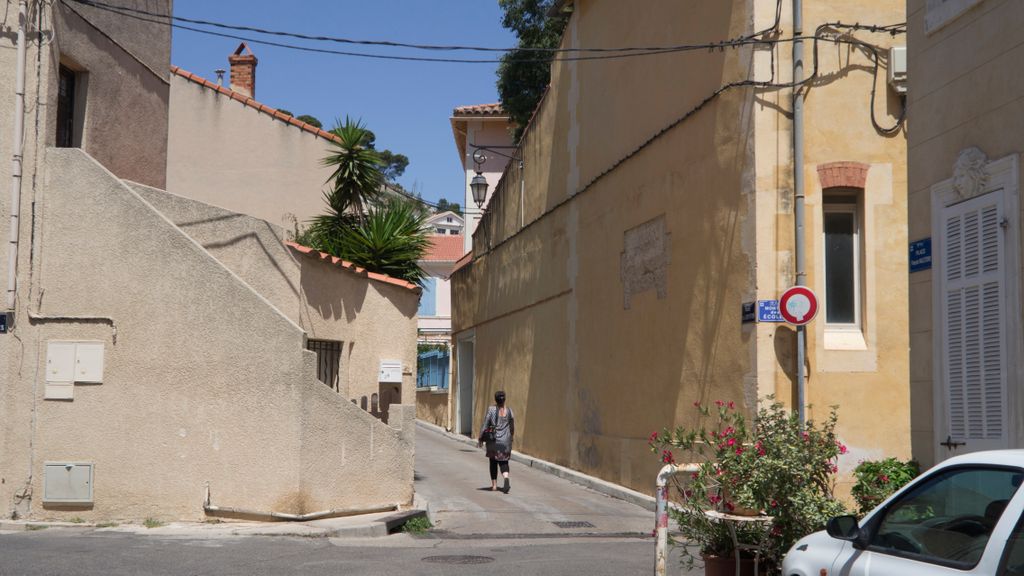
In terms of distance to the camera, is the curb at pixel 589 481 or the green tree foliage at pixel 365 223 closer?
the curb at pixel 589 481

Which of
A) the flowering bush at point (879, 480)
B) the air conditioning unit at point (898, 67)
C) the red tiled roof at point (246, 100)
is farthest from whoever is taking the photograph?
the red tiled roof at point (246, 100)

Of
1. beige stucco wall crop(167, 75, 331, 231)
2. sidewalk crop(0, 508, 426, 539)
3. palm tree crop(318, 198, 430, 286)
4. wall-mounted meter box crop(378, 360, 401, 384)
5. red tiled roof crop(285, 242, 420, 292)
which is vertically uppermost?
beige stucco wall crop(167, 75, 331, 231)

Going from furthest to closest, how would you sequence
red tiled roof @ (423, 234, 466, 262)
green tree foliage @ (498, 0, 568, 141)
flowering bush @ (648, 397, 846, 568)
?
red tiled roof @ (423, 234, 466, 262) → green tree foliage @ (498, 0, 568, 141) → flowering bush @ (648, 397, 846, 568)

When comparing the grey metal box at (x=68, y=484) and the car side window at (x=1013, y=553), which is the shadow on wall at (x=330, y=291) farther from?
the car side window at (x=1013, y=553)

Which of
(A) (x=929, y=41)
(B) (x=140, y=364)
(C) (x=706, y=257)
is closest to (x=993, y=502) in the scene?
(A) (x=929, y=41)

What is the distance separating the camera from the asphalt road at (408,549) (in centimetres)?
955

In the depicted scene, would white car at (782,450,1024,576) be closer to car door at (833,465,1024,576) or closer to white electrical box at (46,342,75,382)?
car door at (833,465,1024,576)

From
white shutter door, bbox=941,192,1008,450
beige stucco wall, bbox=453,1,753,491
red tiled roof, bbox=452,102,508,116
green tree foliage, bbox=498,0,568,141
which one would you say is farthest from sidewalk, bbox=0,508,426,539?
red tiled roof, bbox=452,102,508,116

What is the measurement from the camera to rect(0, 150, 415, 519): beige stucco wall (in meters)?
12.2

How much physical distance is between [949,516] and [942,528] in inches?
2.7

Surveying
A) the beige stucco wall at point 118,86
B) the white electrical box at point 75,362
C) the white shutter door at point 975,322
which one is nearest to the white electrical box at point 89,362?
the white electrical box at point 75,362

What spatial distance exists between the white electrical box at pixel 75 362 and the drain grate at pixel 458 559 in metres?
4.78

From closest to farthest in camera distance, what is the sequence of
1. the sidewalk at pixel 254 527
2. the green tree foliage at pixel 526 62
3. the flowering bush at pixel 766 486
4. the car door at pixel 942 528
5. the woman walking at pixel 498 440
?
1. the car door at pixel 942 528
2. the flowering bush at pixel 766 486
3. the sidewalk at pixel 254 527
4. the woman walking at pixel 498 440
5. the green tree foliage at pixel 526 62

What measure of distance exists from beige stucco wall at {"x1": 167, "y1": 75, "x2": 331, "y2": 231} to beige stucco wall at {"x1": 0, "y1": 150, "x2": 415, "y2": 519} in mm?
11017
